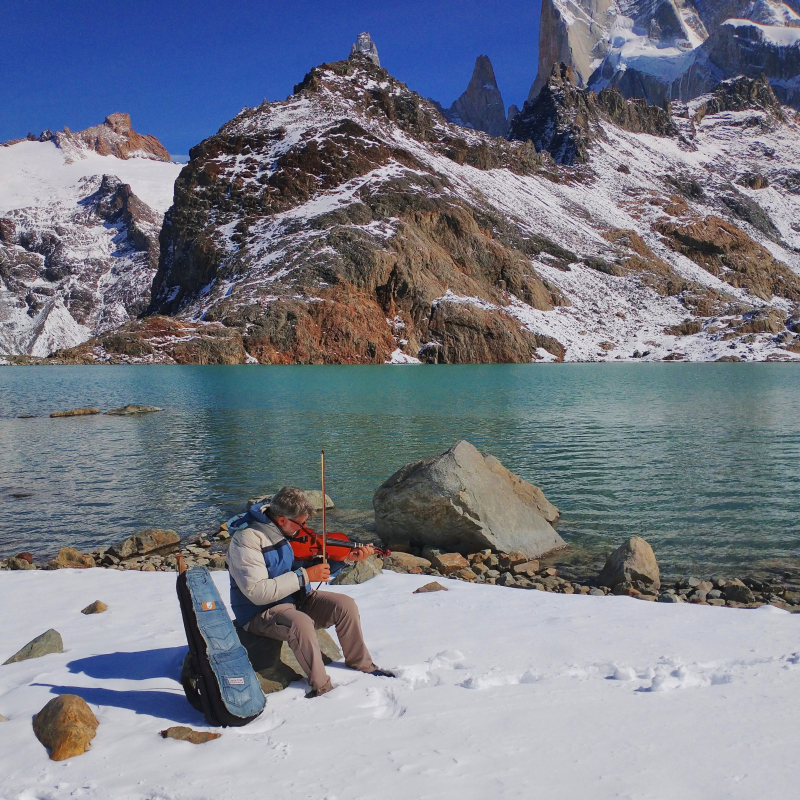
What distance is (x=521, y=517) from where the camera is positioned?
15109 mm

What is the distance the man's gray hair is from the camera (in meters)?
6.46

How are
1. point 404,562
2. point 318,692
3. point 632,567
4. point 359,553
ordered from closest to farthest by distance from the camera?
1. point 318,692
2. point 359,553
3. point 632,567
4. point 404,562

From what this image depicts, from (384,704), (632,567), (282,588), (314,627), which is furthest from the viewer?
(632,567)

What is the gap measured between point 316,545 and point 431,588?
11.6ft

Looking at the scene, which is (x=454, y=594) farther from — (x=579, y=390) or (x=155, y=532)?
(x=579, y=390)

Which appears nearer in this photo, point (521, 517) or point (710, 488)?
point (521, 517)

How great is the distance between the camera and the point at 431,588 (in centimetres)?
1013

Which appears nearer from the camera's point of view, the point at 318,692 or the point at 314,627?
the point at 318,692

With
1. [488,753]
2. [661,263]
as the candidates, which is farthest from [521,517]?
[661,263]

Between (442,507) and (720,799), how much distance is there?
34.1ft

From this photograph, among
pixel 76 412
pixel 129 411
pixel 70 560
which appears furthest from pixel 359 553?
pixel 76 412

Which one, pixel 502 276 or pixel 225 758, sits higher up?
pixel 502 276

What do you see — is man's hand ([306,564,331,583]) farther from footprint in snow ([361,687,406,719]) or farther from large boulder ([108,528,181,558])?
large boulder ([108,528,181,558])

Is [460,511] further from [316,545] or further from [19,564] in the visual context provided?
[19,564]
